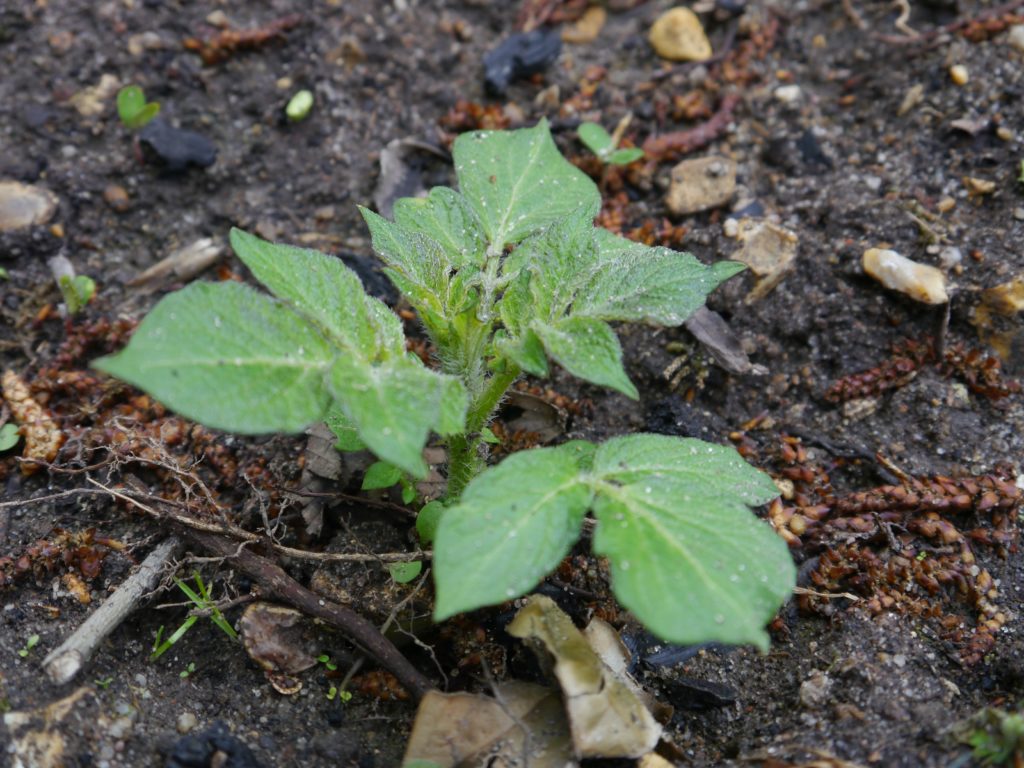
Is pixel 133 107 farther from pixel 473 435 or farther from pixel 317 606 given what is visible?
pixel 317 606

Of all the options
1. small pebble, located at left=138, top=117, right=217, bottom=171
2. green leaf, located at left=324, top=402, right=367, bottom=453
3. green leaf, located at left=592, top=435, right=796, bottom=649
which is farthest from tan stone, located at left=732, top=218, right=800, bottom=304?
small pebble, located at left=138, top=117, right=217, bottom=171

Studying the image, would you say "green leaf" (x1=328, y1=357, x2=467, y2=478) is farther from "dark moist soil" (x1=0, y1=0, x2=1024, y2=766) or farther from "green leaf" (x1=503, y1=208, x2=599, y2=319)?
"dark moist soil" (x1=0, y1=0, x2=1024, y2=766)

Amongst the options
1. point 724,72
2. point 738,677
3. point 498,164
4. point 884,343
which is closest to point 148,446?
point 498,164

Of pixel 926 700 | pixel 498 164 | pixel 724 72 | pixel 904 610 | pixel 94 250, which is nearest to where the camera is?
pixel 926 700

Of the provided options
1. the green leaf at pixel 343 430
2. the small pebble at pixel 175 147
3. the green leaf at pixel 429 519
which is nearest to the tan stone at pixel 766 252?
the green leaf at pixel 429 519

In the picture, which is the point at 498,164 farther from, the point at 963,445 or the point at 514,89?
the point at 963,445

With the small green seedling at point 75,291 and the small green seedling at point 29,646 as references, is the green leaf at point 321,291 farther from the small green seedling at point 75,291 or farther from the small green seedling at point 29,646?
the small green seedling at point 75,291
